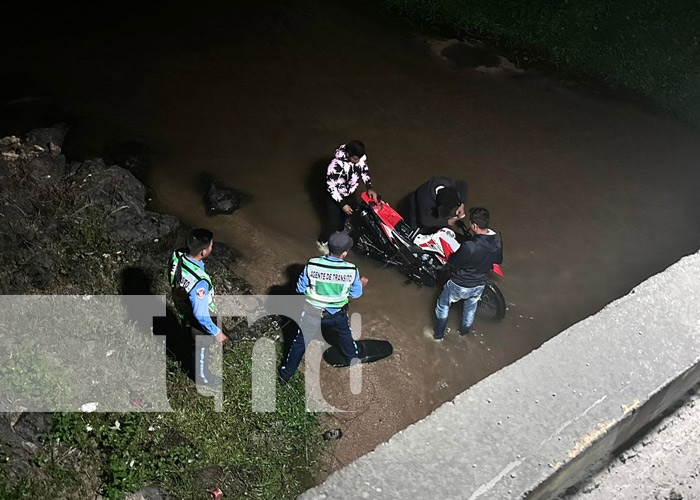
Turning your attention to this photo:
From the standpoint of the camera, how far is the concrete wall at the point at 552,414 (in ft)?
11.3

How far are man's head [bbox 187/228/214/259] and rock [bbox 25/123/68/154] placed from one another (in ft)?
15.7

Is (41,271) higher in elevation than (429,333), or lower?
higher

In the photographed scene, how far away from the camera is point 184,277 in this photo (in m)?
5.36

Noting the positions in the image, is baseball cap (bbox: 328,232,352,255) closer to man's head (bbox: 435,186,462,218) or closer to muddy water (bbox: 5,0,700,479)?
muddy water (bbox: 5,0,700,479)

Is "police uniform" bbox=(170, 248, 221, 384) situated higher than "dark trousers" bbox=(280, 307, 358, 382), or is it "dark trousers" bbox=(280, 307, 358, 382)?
"police uniform" bbox=(170, 248, 221, 384)

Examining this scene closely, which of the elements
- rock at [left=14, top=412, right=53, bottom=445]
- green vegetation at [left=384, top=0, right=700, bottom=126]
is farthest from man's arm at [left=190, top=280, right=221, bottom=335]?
green vegetation at [left=384, top=0, right=700, bottom=126]

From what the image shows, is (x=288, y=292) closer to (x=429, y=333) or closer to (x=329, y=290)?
Result: (x=429, y=333)

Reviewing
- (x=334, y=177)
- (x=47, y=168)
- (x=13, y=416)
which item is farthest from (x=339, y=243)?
(x=47, y=168)

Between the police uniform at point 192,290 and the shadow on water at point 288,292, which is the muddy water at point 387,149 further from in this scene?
the police uniform at point 192,290

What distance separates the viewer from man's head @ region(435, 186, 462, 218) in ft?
23.3

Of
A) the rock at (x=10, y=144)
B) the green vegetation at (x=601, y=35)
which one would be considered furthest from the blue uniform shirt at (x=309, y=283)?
the green vegetation at (x=601, y=35)

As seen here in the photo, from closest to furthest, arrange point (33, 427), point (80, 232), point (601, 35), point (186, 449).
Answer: point (33, 427) → point (186, 449) → point (80, 232) → point (601, 35)

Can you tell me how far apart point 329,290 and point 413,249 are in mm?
1928

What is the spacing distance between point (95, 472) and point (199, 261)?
2006 mm
